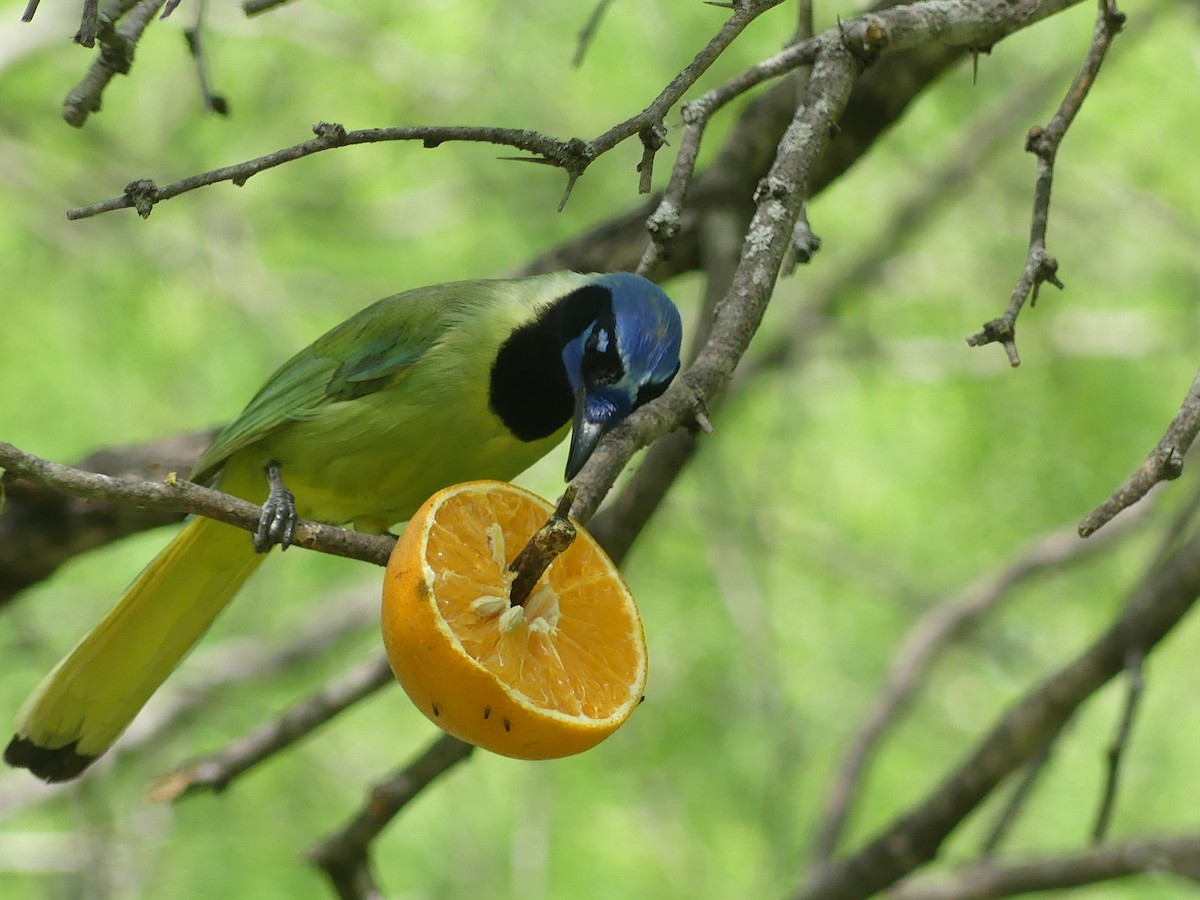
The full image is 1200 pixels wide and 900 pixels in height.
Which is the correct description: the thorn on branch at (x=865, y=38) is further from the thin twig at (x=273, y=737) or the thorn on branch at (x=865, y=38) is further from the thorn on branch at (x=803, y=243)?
the thin twig at (x=273, y=737)

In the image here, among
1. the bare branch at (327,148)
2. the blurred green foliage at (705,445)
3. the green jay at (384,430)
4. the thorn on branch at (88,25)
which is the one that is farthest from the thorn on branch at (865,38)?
the blurred green foliage at (705,445)

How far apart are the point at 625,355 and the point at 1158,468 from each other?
1562 mm

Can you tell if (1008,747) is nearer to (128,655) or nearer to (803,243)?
(803,243)

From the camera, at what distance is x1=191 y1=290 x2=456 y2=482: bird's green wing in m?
3.81

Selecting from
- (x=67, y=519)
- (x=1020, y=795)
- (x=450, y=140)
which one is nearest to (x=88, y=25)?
(x=450, y=140)

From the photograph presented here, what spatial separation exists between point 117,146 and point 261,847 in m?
3.93

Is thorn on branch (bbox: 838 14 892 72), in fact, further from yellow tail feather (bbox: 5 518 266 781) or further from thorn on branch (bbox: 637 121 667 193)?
yellow tail feather (bbox: 5 518 266 781)

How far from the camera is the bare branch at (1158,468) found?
1.85 metres

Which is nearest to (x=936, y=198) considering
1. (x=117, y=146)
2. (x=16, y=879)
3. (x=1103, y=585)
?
(x=1103, y=585)

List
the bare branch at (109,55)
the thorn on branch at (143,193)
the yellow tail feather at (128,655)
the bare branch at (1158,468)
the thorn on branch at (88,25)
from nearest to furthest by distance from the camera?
the bare branch at (1158,468) → the thorn on branch at (143,193) → the thorn on branch at (88,25) → the bare branch at (109,55) → the yellow tail feather at (128,655)

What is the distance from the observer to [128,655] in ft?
12.3

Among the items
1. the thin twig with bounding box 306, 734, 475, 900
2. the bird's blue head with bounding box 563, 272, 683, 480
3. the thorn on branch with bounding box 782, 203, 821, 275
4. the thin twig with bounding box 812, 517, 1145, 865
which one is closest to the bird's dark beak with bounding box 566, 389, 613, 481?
the bird's blue head with bounding box 563, 272, 683, 480

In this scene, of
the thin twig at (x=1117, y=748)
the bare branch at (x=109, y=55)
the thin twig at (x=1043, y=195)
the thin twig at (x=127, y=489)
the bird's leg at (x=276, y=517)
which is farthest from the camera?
the thin twig at (x=1117, y=748)

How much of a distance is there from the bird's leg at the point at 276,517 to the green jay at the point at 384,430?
0.6 inches
